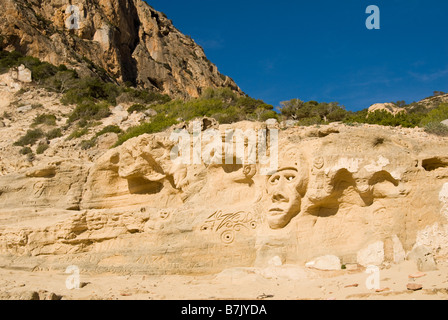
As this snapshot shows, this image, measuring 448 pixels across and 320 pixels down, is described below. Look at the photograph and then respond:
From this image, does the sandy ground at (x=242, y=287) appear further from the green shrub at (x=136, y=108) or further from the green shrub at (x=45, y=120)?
the green shrub at (x=136, y=108)

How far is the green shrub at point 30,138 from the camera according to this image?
Answer: 2115 cm

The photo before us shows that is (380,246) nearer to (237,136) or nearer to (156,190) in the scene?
(237,136)

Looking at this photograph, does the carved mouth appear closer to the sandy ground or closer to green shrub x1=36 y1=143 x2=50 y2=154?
the sandy ground

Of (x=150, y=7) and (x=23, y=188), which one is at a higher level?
(x=150, y=7)

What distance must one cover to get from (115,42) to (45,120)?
1880 cm

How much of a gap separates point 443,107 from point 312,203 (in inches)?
412

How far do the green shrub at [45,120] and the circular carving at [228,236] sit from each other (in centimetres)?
1874

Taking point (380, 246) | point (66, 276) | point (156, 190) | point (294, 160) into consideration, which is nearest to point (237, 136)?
point (294, 160)

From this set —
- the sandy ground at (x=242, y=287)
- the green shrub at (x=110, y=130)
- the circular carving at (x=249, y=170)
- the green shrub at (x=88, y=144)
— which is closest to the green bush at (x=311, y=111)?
the green shrub at (x=110, y=130)

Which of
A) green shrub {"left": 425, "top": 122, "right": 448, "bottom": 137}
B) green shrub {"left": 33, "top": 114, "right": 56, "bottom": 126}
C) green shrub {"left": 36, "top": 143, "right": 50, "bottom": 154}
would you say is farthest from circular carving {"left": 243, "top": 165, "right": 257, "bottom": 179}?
green shrub {"left": 33, "top": 114, "right": 56, "bottom": 126}

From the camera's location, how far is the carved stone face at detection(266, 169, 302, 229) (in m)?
8.28

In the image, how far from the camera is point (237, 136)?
30.4ft

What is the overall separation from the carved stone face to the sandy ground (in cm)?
125

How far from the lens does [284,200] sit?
841 cm
